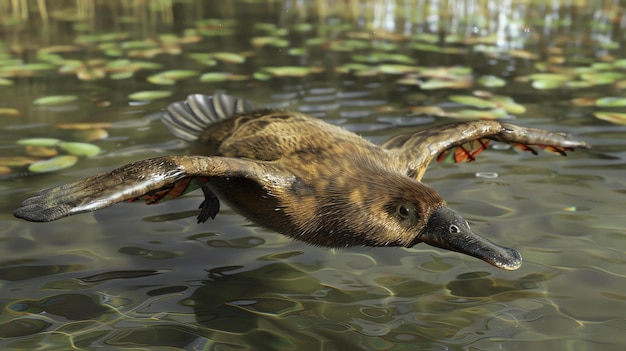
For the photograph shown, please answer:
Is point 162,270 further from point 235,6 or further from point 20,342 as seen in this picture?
point 235,6

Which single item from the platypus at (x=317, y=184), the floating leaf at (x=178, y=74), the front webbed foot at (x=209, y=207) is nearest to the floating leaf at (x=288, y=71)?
the floating leaf at (x=178, y=74)

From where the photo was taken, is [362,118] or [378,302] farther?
[362,118]

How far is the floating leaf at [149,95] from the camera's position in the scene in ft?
19.6

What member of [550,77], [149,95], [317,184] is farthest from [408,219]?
[550,77]

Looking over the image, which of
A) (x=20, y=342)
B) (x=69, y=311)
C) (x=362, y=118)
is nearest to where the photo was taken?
(x=20, y=342)

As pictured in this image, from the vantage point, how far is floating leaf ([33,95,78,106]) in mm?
5861

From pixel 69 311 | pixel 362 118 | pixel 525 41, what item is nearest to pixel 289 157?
pixel 69 311

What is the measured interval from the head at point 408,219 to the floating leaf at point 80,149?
2111 mm

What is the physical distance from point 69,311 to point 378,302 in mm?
1130

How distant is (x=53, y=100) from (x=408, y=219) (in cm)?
352

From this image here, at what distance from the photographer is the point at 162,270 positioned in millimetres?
3484

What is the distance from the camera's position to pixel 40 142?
497cm

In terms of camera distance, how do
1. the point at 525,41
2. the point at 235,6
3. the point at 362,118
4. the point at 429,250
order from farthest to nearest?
the point at 235,6, the point at 525,41, the point at 362,118, the point at 429,250

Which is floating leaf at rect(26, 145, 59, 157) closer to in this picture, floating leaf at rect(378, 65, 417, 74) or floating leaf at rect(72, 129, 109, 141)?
floating leaf at rect(72, 129, 109, 141)
